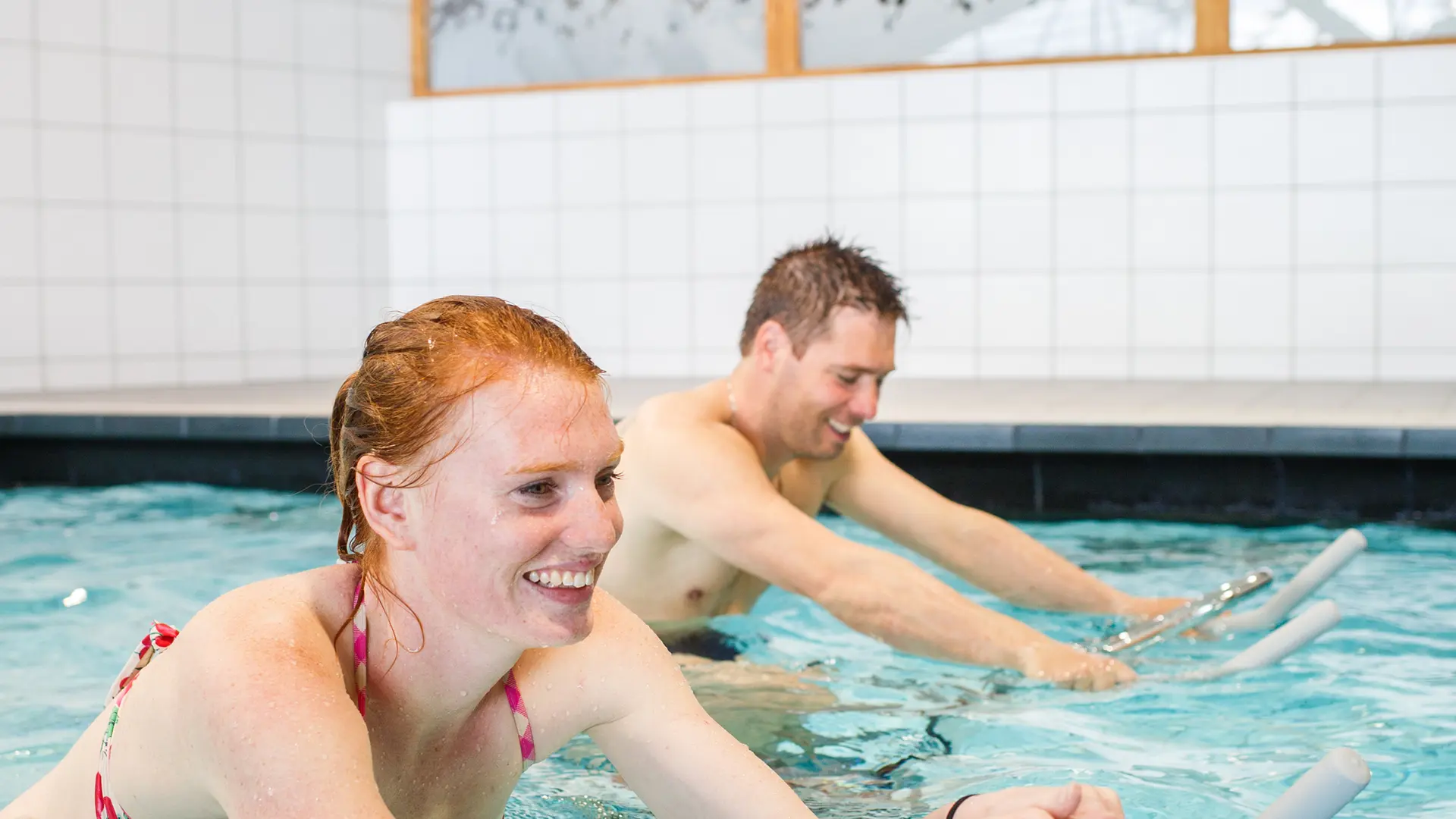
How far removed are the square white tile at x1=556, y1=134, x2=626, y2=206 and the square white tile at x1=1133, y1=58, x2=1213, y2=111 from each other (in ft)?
9.32

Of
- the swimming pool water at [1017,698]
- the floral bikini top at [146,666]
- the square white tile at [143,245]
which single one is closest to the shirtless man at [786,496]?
the swimming pool water at [1017,698]

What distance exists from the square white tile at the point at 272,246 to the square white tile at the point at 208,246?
0.22ft

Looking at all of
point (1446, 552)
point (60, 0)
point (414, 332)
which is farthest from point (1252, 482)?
point (60, 0)

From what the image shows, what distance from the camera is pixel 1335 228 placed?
747 cm

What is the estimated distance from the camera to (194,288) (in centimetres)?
821

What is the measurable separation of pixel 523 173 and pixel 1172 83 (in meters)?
3.62

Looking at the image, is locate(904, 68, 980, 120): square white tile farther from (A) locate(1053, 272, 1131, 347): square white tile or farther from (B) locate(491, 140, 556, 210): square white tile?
(B) locate(491, 140, 556, 210): square white tile

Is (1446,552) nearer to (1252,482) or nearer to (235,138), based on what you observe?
(1252,482)

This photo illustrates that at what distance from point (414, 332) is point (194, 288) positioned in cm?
720

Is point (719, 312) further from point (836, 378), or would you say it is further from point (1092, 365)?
point (836, 378)

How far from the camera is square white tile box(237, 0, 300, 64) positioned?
332 inches

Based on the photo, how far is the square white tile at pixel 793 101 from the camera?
823 centimetres

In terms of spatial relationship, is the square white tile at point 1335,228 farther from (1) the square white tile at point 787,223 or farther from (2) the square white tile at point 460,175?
(2) the square white tile at point 460,175

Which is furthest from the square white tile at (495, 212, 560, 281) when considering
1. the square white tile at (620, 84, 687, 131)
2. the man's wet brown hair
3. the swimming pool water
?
the man's wet brown hair
